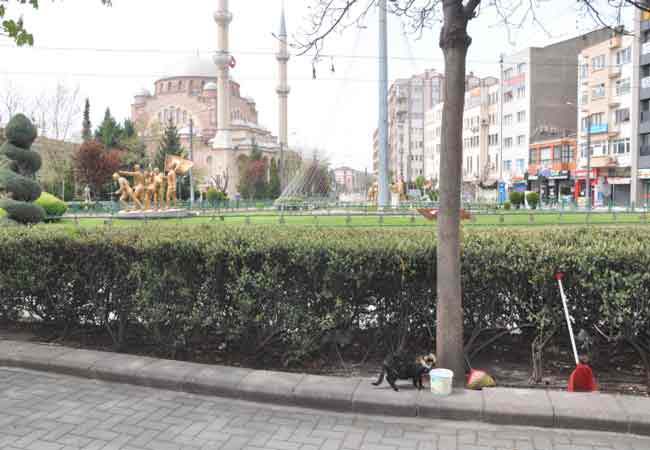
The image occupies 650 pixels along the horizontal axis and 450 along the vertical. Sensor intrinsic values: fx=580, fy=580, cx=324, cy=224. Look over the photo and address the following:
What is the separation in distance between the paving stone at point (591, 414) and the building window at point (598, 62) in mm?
58176

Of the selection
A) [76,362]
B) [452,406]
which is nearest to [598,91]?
[452,406]

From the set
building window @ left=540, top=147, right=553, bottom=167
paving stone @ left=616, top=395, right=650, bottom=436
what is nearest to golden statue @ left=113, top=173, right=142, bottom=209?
paving stone @ left=616, top=395, right=650, bottom=436

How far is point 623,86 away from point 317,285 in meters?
56.4

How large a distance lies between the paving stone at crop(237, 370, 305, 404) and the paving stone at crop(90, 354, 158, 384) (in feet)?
3.59

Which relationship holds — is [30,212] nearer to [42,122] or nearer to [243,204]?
[243,204]

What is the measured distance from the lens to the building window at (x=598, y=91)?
5534 centimetres

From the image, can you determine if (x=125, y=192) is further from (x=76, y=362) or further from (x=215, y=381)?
(x=215, y=381)

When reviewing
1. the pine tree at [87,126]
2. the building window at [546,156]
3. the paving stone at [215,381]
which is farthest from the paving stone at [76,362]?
the pine tree at [87,126]

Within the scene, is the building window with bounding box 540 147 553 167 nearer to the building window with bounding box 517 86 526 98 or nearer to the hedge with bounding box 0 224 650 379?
the building window with bounding box 517 86 526 98

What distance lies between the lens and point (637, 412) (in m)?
4.41

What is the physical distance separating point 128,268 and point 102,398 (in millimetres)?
1429

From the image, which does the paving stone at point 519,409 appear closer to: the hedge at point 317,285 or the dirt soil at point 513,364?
the dirt soil at point 513,364

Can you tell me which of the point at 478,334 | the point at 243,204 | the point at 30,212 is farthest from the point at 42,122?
the point at 478,334

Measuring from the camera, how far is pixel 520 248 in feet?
17.3
